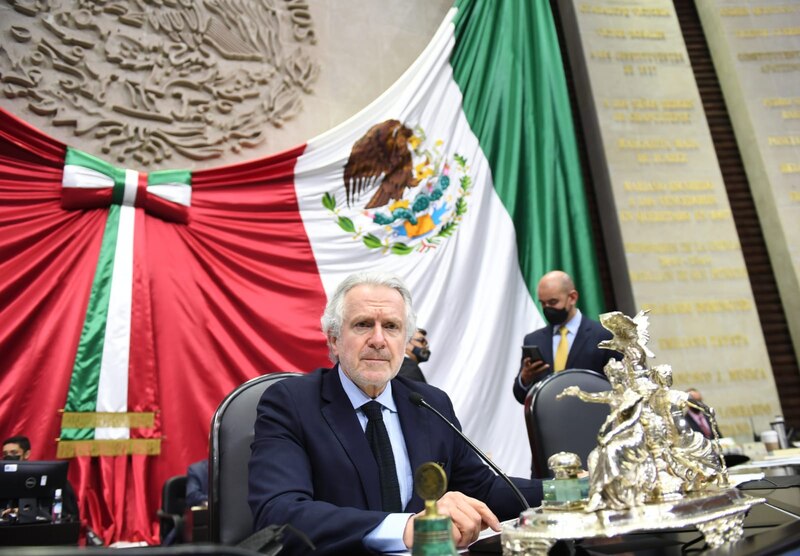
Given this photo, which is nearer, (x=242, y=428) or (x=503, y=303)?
(x=242, y=428)

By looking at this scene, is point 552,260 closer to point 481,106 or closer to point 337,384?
point 481,106

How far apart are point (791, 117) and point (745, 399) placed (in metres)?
2.11

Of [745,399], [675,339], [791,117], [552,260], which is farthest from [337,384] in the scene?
[791,117]

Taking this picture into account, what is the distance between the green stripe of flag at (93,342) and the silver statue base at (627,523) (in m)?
2.84

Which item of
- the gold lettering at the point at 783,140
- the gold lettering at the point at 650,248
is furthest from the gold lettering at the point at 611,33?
the gold lettering at the point at 650,248

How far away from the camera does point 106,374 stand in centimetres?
307

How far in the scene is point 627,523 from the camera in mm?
688

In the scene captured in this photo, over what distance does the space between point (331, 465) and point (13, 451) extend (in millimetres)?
2374

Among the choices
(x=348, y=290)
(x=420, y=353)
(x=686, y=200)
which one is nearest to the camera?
(x=348, y=290)

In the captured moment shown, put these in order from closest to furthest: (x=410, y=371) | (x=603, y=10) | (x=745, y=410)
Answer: (x=410, y=371), (x=745, y=410), (x=603, y=10)

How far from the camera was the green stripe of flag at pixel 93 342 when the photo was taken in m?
2.99

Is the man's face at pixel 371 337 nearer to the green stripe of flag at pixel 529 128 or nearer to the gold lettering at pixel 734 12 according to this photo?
the green stripe of flag at pixel 529 128

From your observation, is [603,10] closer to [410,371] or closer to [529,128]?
[529,128]

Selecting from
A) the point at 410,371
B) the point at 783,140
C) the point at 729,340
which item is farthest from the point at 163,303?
the point at 783,140
